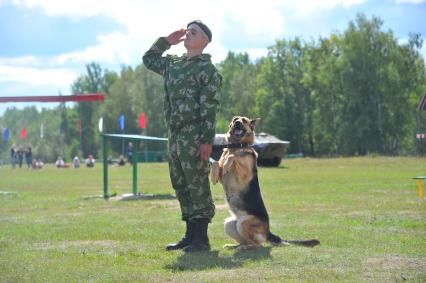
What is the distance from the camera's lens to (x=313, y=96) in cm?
7375

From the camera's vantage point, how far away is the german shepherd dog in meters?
7.50

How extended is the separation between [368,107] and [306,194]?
167 ft

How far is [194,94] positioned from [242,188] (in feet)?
3.64

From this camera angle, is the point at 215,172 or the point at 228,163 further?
the point at 215,172

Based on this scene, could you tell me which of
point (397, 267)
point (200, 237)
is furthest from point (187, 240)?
point (397, 267)

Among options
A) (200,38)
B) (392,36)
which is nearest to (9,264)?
(200,38)

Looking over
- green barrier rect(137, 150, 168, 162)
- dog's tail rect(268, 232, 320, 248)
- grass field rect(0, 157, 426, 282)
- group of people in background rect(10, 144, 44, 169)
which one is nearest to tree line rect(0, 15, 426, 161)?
green barrier rect(137, 150, 168, 162)

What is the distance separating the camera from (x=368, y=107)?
65.9 metres

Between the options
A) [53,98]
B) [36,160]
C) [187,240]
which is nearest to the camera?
[187,240]

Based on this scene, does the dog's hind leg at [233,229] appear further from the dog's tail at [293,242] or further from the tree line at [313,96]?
the tree line at [313,96]

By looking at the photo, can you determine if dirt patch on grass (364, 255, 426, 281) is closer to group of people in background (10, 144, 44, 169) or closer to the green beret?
the green beret

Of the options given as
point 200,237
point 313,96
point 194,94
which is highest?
point 313,96

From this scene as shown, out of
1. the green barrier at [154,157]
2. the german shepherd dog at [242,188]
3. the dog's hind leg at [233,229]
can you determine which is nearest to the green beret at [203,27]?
the german shepherd dog at [242,188]

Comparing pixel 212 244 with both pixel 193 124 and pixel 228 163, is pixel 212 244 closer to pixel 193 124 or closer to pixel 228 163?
pixel 228 163
